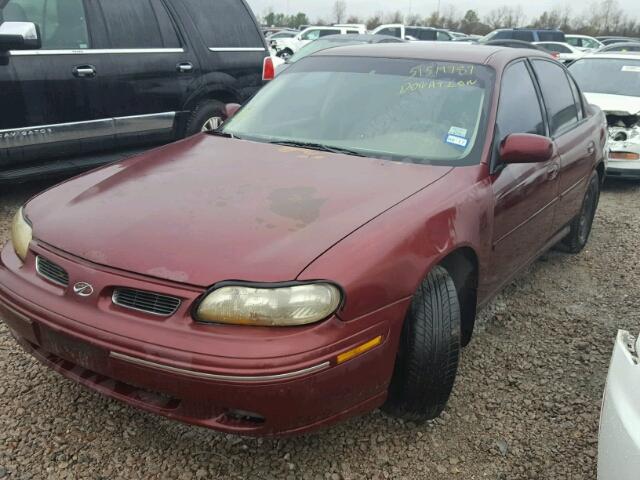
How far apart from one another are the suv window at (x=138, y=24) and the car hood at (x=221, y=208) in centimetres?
262

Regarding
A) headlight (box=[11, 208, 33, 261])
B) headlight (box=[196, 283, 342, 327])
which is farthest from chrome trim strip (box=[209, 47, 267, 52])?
headlight (box=[196, 283, 342, 327])

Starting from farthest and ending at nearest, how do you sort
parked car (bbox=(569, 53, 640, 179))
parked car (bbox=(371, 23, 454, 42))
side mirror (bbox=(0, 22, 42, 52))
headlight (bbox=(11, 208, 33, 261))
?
parked car (bbox=(371, 23, 454, 42)), parked car (bbox=(569, 53, 640, 179)), side mirror (bbox=(0, 22, 42, 52)), headlight (bbox=(11, 208, 33, 261))

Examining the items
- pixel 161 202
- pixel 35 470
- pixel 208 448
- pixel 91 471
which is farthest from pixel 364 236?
pixel 35 470

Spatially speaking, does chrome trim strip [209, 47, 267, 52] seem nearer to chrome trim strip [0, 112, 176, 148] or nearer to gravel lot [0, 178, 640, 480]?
chrome trim strip [0, 112, 176, 148]

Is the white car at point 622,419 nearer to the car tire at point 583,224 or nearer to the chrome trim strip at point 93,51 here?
the car tire at point 583,224

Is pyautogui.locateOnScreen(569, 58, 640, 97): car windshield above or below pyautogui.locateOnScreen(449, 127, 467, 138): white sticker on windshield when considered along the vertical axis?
below

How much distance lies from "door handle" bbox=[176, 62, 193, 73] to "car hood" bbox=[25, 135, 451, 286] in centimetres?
274

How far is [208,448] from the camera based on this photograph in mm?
2289

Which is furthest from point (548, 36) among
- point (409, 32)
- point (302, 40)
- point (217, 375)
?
point (217, 375)

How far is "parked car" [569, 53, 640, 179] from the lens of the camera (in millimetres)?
6402

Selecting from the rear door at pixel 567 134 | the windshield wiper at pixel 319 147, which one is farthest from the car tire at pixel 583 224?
the windshield wiper at pixel 319 147

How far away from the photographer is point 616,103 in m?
6.70

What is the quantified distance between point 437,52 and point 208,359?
2.26 m

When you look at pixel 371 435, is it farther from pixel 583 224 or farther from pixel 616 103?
pixel 616 103
